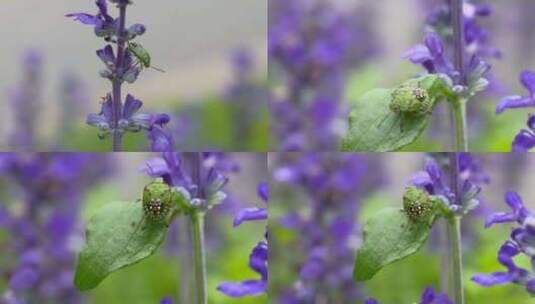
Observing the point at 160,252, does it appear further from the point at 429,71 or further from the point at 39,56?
the point at 429,71

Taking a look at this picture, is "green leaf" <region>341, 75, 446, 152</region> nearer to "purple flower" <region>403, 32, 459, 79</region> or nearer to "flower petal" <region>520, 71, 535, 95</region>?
"purple flower" <region>403, 32, 459, 79</region>

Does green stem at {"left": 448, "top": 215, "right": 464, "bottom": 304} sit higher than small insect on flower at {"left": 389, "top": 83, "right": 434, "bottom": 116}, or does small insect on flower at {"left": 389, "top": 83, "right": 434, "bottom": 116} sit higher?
small insect on flower at {"left": 389, "top": 83, "right": 434, "bottom": 116}

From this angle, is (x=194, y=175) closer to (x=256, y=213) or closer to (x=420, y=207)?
(x=256, y=213)

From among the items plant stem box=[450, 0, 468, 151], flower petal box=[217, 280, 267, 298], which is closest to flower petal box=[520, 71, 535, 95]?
plant stem box=[450, 0, 468, 151]

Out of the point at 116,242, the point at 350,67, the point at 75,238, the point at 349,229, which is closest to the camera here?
the point at 116,242

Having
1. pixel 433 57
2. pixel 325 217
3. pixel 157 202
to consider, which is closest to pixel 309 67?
pixel 325 217

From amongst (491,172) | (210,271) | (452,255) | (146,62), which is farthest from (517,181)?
(146,62)
